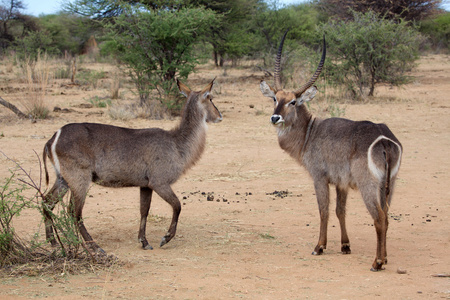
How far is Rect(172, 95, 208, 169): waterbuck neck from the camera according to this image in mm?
6062

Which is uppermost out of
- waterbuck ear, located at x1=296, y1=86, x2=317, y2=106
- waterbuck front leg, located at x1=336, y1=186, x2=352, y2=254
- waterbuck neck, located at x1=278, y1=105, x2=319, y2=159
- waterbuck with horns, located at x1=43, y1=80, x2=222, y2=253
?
waterbuck ear, located at x1=296, y1=86, x2=317, y2=106

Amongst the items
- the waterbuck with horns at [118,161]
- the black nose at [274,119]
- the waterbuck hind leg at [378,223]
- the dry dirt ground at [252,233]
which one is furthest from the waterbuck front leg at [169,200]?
the waterbuck hind leg at [378,223]

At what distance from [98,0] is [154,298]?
16945 millimetres

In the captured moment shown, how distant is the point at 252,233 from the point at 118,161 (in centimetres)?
183

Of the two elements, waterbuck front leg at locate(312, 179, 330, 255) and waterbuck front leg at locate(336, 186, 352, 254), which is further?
waterbuck front leg at locate(336, 186, 352, 254)

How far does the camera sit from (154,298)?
4.10 meters

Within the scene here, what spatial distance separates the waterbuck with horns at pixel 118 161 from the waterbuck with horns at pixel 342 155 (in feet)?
3.67

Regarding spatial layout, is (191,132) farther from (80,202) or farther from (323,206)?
(323,206)

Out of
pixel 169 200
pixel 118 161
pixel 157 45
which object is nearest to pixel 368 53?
pixel 157 45

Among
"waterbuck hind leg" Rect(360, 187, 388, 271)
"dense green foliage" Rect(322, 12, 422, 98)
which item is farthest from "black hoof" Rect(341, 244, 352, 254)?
"dense green foliage" Rect(322, 12, 422, 98)

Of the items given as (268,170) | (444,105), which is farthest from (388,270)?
(444,105)

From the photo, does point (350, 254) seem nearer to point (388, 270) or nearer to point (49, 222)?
point (388, 270)

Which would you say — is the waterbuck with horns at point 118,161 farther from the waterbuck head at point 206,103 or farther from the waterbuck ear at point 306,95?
the waterbuck ear at point 306,95

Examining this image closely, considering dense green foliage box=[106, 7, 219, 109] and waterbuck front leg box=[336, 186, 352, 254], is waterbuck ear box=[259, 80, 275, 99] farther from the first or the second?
dense green foliage box=[106, 7, 219, 109]
